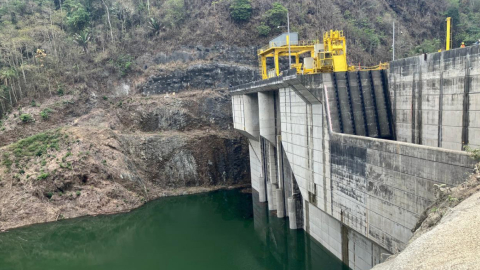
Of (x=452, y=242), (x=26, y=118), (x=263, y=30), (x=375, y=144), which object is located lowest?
(x=452, y=242)

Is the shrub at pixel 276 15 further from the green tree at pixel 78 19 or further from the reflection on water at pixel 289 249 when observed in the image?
the reflection on water at pixel 289 249

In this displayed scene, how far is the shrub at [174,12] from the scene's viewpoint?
42.3 m

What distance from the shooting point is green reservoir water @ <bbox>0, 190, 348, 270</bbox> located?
20062mm

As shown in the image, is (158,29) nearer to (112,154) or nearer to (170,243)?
(112,154)

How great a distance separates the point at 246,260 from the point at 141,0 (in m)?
39.4

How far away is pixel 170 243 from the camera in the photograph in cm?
2277

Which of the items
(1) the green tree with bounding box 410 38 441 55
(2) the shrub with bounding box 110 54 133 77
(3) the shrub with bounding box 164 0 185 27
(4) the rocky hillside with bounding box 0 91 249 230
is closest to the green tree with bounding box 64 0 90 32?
(2) the shrub with bounding box 110 54 133 77

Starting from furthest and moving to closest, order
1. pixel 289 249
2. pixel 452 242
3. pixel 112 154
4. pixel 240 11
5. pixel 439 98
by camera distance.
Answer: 1. pixel 240 11
2. pixel 112 154
3. pixel 289 249
4. pixel 439 98
5. pixel 452 242

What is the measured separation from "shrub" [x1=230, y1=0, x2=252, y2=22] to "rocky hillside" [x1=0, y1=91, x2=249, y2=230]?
1097 centimetres

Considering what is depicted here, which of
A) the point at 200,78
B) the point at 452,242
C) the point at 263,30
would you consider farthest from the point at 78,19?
the point at 452,242

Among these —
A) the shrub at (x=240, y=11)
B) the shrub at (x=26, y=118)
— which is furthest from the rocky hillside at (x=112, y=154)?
the shrub at (x=240, y=11)

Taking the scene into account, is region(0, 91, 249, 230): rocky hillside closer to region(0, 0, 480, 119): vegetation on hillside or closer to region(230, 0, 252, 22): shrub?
region(0, 0, 480, 119): vegetation on hillside

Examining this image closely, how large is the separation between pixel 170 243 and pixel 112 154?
12.0 m

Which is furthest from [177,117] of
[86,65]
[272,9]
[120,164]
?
[272,9]
